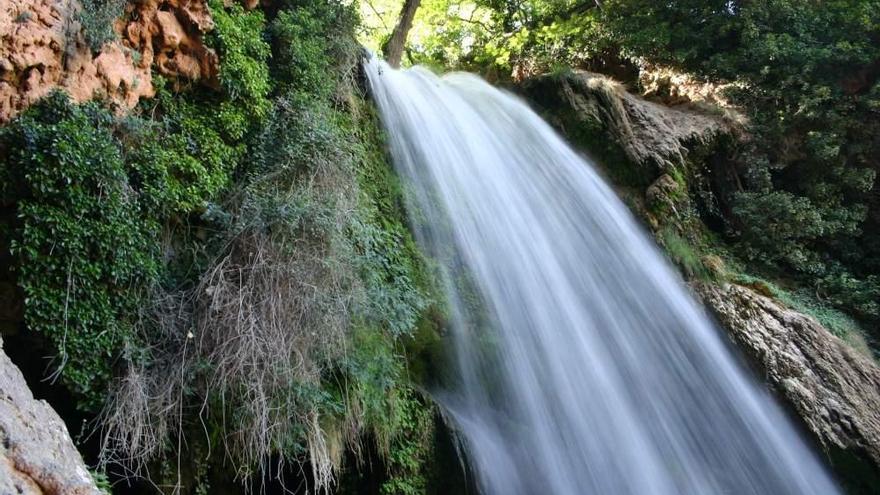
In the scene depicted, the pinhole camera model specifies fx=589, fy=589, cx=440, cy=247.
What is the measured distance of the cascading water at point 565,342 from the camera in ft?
19.5

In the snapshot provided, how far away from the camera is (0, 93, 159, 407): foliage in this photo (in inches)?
142

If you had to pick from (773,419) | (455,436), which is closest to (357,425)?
(455,436)

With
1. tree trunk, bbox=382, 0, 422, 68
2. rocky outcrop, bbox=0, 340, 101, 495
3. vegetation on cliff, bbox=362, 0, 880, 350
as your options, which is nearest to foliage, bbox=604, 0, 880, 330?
vegetation on cliff, bbox=362, 0, 880, 350

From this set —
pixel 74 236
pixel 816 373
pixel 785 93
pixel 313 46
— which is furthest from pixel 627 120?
pixel 74 236

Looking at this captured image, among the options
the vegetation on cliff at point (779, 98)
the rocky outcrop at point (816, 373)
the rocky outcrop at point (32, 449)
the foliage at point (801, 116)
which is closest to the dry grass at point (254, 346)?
the rocky outcrop at point (32, 449)

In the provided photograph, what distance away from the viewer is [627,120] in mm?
10531

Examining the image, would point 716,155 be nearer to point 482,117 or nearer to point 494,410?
point 482,117

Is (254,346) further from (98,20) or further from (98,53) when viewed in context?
(98,20)

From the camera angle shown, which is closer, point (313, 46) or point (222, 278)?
point (222, 278)

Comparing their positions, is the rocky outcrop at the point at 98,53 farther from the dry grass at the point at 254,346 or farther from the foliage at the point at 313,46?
the dry grass at the point at 254,346

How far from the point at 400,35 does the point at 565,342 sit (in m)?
6.43

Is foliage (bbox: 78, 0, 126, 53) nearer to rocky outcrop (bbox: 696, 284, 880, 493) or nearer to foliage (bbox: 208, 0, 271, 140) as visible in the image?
foliage (bbox: 208, 0, 271, 140)

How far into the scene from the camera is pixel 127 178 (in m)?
4.16

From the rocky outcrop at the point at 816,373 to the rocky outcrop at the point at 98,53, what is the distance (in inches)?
285
